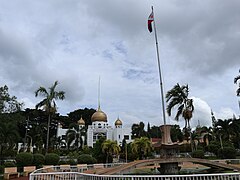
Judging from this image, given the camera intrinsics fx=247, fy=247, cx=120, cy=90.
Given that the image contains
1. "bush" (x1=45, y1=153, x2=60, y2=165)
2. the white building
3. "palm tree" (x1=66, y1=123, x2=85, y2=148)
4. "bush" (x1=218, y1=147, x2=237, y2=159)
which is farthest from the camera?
the white building

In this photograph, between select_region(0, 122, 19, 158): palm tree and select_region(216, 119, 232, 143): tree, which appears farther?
select_region(216, 119, 232, 143): tree

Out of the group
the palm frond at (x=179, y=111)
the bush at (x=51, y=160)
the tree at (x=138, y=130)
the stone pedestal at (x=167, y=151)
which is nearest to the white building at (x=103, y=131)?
the tree at (x=138, y=130)

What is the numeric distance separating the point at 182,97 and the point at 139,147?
898 cm

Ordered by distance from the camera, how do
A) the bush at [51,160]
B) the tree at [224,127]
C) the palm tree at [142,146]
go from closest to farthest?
1. the bush at [51,160]
2. the palm tree at [142,146]
3. the tree at [224,127]

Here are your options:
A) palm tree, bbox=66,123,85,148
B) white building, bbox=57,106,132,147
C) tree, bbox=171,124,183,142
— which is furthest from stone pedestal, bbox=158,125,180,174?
white building, bbox=57,106,132,147

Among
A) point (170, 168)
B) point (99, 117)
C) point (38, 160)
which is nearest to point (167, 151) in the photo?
point (170, 168)

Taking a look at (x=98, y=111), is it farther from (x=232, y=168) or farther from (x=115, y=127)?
(x=232, y=168)

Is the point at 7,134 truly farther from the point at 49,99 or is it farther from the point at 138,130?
the point at 138,130

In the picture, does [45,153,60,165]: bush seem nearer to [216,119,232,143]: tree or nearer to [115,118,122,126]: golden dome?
[216,119,232,143]: tree

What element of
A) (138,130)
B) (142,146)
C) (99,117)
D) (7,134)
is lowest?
(142,146)

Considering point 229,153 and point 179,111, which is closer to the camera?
point 229,153

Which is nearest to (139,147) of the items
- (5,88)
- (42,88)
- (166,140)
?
(42,88)

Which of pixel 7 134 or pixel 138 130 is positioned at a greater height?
pixel 138 130

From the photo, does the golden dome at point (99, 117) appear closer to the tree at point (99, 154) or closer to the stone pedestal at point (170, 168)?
the tree at point (99, 154)
